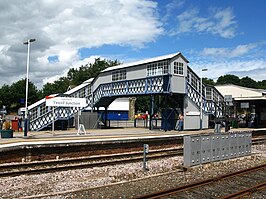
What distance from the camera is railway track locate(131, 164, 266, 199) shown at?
8.86 metres

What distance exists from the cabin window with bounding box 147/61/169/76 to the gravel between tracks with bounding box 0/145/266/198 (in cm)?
1535

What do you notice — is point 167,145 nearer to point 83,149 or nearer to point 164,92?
point 83,149

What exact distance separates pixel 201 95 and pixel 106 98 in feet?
36.0

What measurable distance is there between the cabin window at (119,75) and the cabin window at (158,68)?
3617 millimetres

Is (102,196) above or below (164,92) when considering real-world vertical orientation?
below

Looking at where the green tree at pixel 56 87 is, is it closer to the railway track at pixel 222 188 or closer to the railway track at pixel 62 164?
the railway track at pixel 62 164

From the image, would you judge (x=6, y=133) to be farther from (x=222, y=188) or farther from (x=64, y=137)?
(x=222, y=188)

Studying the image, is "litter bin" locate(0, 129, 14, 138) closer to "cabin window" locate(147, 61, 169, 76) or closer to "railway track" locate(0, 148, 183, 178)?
"railway track" locate(0, 148, 183, 178)

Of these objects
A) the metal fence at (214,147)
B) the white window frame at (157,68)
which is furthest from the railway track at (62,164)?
the white window frame at (157,68)

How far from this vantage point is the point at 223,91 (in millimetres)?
44344

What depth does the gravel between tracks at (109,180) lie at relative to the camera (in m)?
9.30

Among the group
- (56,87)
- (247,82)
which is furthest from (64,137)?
(247,82)

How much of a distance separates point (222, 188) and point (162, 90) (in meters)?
19.1

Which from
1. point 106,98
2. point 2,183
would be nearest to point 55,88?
point 106,98
